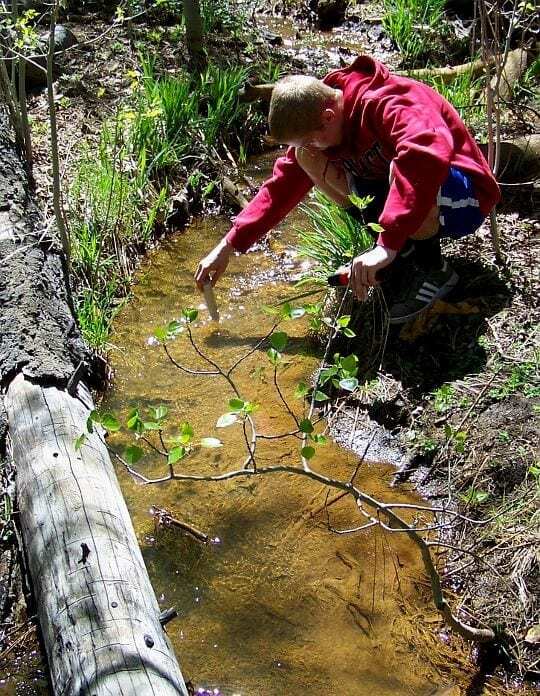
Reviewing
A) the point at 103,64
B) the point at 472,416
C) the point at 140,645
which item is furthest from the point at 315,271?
the point at 103,64

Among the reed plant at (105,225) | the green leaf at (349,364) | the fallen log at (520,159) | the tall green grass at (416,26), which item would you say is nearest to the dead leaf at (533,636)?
the green leaf at (349,364)

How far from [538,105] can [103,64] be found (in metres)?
3.09

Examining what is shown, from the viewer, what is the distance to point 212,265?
2727 mm

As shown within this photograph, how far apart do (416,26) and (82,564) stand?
5.25 metres

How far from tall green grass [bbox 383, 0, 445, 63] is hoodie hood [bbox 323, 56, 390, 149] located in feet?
10.4

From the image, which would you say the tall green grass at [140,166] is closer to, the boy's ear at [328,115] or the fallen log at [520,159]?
the boy's ear at [328,115]

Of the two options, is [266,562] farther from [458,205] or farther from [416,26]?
[416,26]

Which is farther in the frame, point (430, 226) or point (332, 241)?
point (332, 241)

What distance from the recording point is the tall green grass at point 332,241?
3191 millimetres

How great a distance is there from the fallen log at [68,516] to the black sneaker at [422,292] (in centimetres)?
123

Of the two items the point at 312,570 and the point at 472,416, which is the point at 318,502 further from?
the point at 472,416

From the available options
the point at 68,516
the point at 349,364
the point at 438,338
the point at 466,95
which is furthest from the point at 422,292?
the point at 466,95

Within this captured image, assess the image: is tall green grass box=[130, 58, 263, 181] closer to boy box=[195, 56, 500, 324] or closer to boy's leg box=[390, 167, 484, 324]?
boy box=[195, 56, 500, 324]

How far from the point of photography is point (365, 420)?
112 inches
